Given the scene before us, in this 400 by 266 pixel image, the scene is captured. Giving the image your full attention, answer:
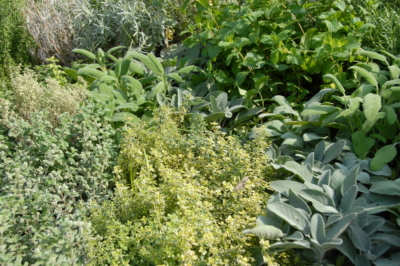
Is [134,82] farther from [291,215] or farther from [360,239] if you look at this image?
[360,239]

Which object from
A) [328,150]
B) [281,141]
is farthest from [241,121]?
[328,150]

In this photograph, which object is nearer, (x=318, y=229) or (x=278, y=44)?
(x=318, y=229)

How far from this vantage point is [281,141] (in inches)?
123

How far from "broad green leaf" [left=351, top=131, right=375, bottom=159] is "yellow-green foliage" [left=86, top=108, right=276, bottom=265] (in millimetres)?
572

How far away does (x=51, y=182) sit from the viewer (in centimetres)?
253

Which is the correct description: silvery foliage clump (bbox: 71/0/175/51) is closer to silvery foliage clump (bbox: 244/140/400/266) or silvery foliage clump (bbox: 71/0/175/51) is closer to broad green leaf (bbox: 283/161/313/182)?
broad green leaf (bbox: 283/161/313/182)

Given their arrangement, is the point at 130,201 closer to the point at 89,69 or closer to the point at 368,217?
the point at 368,217

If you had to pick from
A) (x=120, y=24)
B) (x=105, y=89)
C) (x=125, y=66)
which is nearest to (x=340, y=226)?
(x=105, y=89)

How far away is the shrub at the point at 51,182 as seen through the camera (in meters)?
2.14

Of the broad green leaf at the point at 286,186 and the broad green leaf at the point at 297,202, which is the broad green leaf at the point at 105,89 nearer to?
the broad green leaf at the point at 286,186

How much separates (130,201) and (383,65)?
2.35 m

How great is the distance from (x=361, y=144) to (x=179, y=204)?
4.11 ft

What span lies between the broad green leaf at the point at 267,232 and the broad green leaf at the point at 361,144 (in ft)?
3.12

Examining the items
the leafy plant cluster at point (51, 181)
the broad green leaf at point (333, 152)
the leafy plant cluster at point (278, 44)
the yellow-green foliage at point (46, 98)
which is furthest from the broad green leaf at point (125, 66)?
the broad green leaf at point (333, 152)
